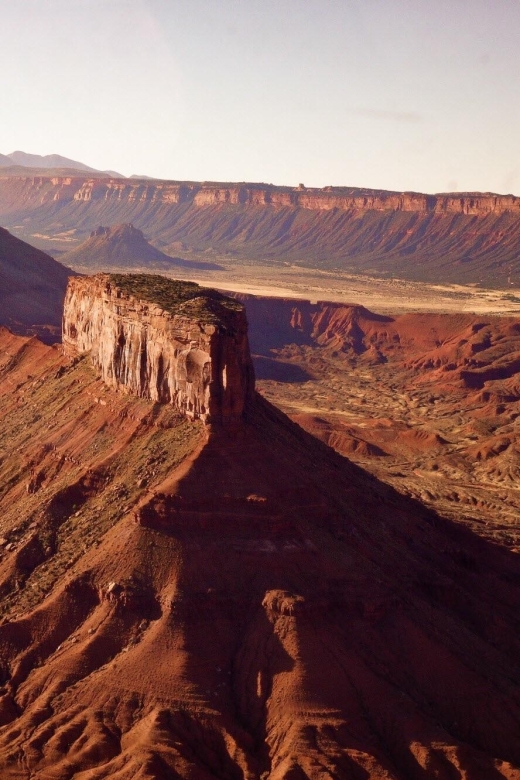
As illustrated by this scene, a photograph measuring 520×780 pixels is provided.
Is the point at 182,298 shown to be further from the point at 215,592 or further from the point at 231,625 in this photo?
the point at 231,625

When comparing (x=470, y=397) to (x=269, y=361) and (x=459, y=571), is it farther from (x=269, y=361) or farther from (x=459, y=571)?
(x=459, y=571)

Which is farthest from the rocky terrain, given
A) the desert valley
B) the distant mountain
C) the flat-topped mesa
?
the distant mountain

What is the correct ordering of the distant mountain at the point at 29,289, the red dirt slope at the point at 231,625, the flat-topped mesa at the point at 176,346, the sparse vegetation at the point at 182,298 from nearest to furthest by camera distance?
1. the red dirt slope at the point at 231,625
2. the flat-topped mesa at the point at 176,346
3. the sparse vegetation at the point at 182,298
4. the distant mountain at the point at 29,289

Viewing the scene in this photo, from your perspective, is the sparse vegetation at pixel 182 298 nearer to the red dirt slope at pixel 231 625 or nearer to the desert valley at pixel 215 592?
the desert valley at pixel 215 592

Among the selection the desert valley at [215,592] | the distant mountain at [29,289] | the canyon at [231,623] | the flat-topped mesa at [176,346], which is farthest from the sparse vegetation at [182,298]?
the distant mountain at [29,289]

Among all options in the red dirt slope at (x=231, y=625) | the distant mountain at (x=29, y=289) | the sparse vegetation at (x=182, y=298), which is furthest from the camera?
the distant mountain at (x=29, y=289)

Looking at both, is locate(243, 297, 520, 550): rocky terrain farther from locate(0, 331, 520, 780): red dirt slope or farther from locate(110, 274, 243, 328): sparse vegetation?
locate(110, 274, 243, 328): sparse vegetation
